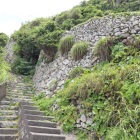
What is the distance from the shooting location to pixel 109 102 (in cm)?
516

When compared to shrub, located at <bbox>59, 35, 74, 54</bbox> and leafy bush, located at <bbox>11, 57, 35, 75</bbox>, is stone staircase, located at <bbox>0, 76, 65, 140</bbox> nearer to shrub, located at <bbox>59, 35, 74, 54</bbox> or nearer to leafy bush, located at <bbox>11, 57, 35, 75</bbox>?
shrub, located at <bbox>59, 35, 74, 54</bbox>

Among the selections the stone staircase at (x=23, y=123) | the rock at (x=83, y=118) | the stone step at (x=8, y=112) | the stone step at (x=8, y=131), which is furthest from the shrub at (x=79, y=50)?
the stone step at (x=8, y=131)

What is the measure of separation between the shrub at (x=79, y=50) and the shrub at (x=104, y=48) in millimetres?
752

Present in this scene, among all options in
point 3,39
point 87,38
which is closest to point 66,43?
point 87,38

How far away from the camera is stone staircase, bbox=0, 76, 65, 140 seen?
514 cm

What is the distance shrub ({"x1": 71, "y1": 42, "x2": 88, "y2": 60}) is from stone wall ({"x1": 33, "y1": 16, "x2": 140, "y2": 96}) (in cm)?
13

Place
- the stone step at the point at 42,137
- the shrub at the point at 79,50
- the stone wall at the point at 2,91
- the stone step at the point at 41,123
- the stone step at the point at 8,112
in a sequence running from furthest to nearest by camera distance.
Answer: the shrub at the point at 79,50 < the stone wall at the point at 2,91 < the stone step at the point at 8,112 < the stone step at the point at 41,123 < the stone step at the point at 42,137

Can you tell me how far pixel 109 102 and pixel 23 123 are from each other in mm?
1825

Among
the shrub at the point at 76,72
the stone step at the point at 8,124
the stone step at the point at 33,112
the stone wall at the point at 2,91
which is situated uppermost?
the shrub at the point at 76,72

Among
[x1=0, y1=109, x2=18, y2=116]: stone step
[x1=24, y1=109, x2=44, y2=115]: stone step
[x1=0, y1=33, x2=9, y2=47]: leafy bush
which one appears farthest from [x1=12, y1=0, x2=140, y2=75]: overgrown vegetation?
[x1=0, y1=33, x2=9, y2=47]: leafy bush

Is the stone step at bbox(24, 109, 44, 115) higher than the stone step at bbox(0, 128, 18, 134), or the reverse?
the stone step at bbox(24, 109, 44, 115)

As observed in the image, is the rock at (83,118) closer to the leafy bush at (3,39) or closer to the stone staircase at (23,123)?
the stone staircase at (23,123)

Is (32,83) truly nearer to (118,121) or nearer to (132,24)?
(132,24)

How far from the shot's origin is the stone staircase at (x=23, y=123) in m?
5.14
